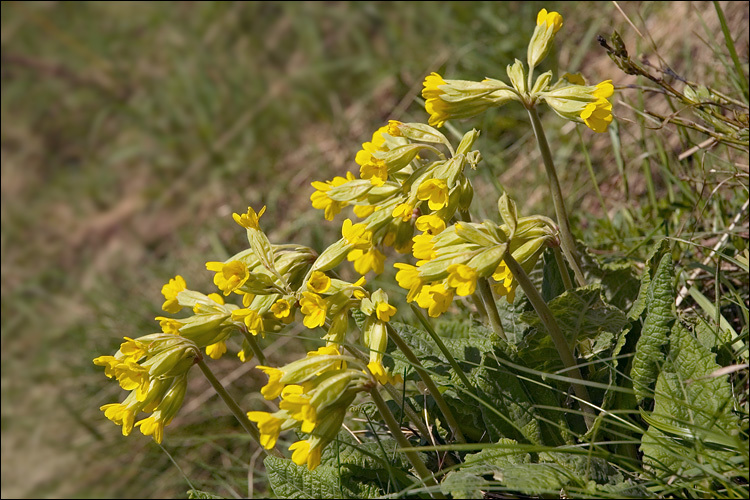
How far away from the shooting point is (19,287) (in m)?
5.82

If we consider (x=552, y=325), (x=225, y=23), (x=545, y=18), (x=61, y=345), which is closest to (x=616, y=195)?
(x=545, y=18)

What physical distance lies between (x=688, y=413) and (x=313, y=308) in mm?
923

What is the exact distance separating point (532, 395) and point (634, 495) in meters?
0.41

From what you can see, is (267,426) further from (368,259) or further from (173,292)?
(173,292)

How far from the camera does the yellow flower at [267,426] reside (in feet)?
5.52

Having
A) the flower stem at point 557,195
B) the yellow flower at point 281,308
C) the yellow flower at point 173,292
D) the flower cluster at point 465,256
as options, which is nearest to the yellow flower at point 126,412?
the yellow flower at point 173,292

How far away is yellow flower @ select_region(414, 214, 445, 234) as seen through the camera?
6.29 ft

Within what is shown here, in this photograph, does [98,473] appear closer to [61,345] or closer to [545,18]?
[61,345]

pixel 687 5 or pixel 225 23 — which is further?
pixel 225 23

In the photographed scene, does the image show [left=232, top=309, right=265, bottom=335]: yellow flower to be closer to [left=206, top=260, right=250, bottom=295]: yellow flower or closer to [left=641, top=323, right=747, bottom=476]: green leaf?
[left=206, top=260, right=250, bottom=295]: yellow flower

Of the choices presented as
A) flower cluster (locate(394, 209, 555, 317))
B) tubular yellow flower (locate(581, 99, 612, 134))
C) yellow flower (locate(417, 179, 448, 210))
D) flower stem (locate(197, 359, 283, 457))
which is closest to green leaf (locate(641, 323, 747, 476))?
flower cluster (locate(394, 209, 555, 317))

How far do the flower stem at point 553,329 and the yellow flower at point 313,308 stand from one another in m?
0.46

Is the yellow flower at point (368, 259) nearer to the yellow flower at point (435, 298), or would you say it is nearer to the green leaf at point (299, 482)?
the yellow flower at point (435, 298)

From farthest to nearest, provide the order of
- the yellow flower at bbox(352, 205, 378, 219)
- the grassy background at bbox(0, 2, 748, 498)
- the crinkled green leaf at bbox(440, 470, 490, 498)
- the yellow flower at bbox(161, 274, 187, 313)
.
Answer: the grassy background at bbox(0, 2, 748, 498) < the yellow flower at bbox(161, 274, 187, 313) < the yellow flower at bbox(352, 205, 378, 219) < the crinkled green leaf at bbox(440, 470, 490, 498)
